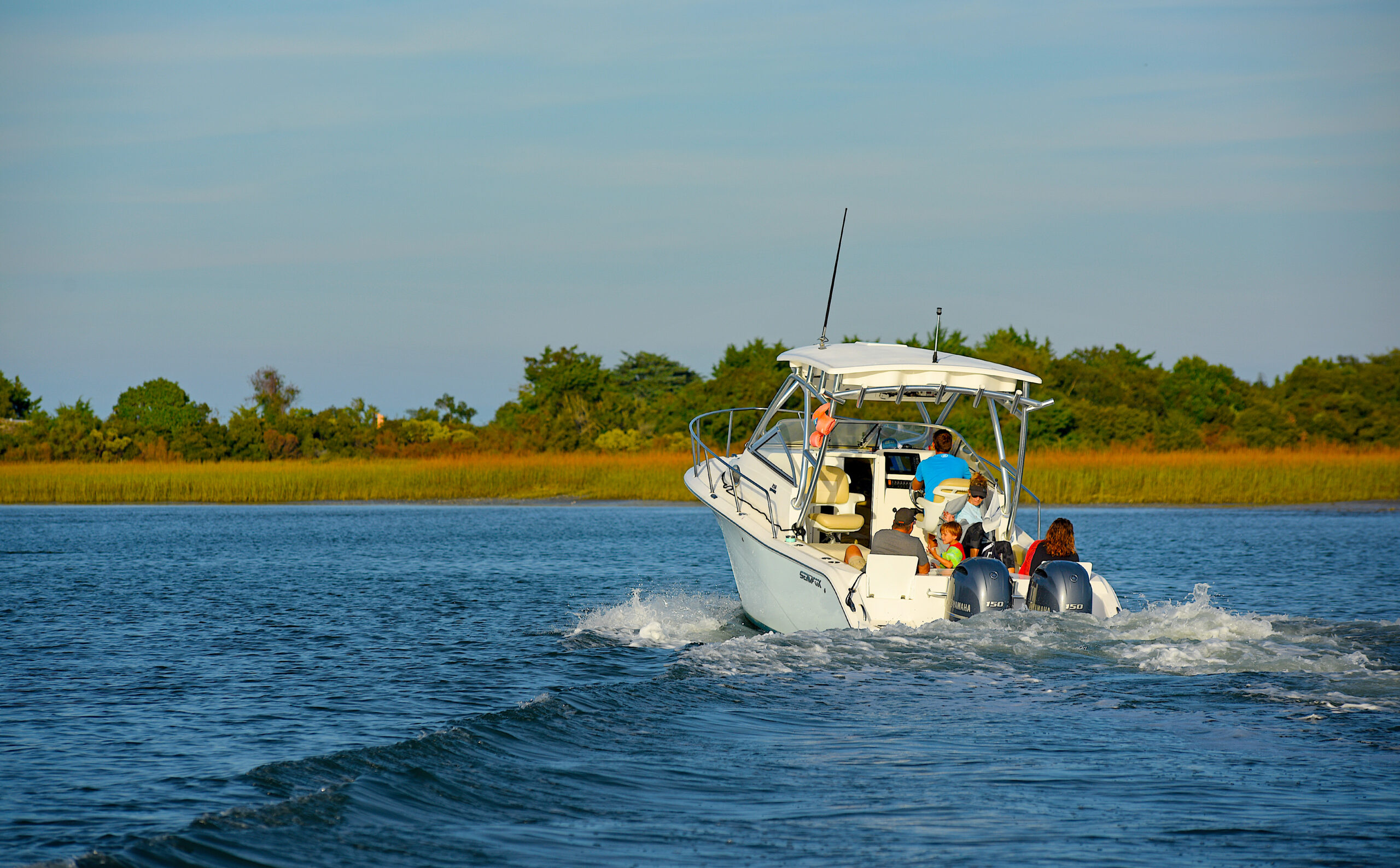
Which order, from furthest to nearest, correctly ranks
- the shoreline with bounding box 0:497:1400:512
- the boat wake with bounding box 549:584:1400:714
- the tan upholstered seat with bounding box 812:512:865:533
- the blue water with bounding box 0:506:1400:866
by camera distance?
the shoreline with bounding box 0:497:1400:512 → the tan upholstered seat with bounding box 812:512:865:533 → the boat wake with bounding box 549:584:1400:714 → the blue water with bounding box 0:506:1400:866

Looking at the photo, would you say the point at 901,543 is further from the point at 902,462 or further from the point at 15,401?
the point at 15,401

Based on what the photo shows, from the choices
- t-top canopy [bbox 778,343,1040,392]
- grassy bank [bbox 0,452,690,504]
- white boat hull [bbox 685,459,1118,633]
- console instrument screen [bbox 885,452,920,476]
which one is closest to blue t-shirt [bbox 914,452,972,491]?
console instrument screen [bbox 885,452,920,476]

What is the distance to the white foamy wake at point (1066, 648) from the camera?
7.61 metres

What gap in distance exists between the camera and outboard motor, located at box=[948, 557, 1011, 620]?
8148 mm

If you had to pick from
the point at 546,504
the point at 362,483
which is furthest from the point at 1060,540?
the point at 362,483

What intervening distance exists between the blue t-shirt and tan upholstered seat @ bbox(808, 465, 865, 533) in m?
0.61

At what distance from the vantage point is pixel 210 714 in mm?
7242

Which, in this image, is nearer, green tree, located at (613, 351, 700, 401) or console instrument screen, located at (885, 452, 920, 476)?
console instrument screen, located at (885, 452, 920, 476)

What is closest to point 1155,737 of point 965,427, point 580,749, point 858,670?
point 858,670

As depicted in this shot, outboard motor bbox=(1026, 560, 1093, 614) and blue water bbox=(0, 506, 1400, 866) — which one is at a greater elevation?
outboard motor bbox=(1026, 560, 1093, 614)

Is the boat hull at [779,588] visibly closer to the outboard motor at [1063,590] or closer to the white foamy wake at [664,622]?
the white foamy wake at [664,622]

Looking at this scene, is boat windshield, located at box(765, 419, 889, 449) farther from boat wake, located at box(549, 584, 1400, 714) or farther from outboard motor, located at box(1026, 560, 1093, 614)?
outboard motor, located at box(1026, 560, 1093, 614)

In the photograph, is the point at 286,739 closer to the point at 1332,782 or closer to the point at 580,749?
the point at 580,749

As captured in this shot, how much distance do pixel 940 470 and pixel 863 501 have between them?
773mm
